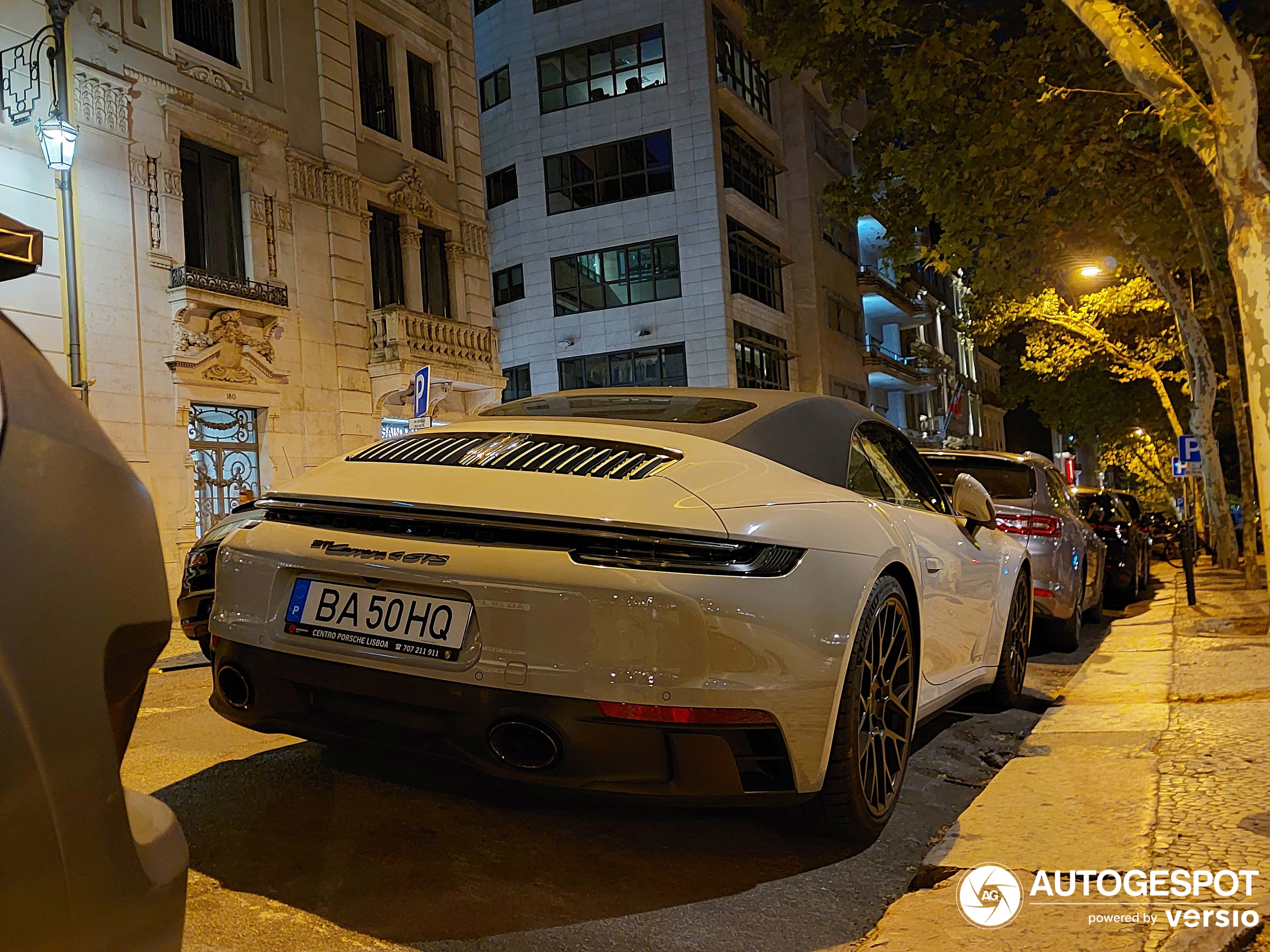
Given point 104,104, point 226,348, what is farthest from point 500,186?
point 104,104

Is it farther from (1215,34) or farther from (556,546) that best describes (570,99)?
(556,546)

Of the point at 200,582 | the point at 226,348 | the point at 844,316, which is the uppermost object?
the point at 844,316

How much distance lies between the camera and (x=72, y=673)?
1.27 m

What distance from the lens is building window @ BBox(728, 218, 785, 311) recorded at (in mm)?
31547

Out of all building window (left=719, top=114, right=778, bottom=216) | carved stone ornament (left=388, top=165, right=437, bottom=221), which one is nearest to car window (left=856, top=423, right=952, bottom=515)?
carved stone ornament (left=388, top=165, right=437, bottom=221)

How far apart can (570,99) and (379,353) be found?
1669 cm

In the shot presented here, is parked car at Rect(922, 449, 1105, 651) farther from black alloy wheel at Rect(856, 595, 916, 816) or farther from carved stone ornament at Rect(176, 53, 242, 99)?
carved stone ornament at Rect(176, 53, 242, 99)

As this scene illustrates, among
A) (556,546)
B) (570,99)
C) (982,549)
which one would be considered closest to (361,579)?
(556,546)

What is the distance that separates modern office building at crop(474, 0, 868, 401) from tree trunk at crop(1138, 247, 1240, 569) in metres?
13.2

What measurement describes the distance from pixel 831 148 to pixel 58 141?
109 ft

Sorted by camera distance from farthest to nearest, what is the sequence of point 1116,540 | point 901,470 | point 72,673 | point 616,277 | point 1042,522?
point 616,277 → point 1116,540 → point 1042,522 → point 901,470 → point 72,673

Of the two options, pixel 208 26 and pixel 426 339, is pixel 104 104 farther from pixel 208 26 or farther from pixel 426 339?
pixel 426 339

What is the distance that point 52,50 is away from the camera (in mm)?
13125

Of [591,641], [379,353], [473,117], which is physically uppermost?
[473,117]
